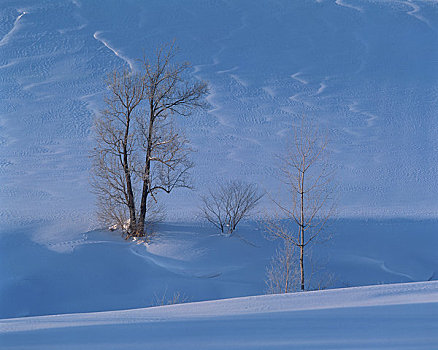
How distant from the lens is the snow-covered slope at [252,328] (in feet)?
8.65

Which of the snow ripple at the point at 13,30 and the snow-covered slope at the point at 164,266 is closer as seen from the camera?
the snow-covered slope at the point at 164,266

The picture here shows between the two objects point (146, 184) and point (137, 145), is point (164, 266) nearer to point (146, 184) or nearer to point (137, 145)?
point (146, 184)

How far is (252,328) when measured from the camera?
290cm

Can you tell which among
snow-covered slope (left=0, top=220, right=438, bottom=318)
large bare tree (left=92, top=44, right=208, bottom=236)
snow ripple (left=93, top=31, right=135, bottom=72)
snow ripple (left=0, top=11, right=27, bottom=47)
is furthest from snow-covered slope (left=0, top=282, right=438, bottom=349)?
snow ripple (left=0, top=11, right=27, bottom=47)

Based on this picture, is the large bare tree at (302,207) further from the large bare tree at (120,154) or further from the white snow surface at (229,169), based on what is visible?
the large bare tree at (120,154)

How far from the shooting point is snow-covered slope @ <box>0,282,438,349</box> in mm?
2637

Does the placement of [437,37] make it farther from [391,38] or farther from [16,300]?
[16,300]

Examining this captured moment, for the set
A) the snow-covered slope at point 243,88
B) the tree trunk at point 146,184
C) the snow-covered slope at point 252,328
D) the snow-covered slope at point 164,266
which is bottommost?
the snow-covered slope at point 164,266

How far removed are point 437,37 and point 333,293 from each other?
47700 millimetres

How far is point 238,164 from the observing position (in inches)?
1046

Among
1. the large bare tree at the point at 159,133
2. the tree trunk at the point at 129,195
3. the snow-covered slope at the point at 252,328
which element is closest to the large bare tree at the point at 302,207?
the large bare tree at the point at 159,133

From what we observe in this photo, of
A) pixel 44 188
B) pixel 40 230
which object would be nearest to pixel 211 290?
pixel 40 230

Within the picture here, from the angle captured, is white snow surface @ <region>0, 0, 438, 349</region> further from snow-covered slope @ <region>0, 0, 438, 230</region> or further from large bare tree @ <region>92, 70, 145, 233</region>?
large bare tree @ <region>92, 70, 145, 233</region>

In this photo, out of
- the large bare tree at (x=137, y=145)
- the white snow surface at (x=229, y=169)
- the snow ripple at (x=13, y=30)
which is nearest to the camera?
the white snow surface at (x=229, y=169)
